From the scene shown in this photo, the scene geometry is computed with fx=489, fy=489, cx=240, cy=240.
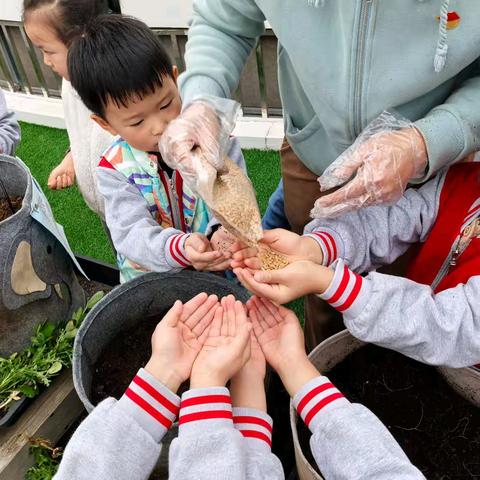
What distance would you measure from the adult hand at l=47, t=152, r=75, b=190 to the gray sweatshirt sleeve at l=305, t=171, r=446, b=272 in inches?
42.4

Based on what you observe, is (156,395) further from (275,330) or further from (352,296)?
(352,296)

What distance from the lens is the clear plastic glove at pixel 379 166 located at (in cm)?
93

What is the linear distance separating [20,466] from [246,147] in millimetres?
1902

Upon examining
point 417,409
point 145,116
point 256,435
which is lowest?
point 417,409

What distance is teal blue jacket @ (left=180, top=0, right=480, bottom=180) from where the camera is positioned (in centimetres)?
92

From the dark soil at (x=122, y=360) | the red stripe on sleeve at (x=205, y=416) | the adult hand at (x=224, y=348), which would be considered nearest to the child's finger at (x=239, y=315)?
the adult hand at (x=224, y=348)

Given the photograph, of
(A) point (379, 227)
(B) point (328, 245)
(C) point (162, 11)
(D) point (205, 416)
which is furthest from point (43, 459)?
(C) point (162, 11)

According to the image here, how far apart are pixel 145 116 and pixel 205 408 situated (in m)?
0.76

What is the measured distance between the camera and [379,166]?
929 millimetres

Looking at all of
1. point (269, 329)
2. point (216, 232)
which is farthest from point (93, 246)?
point (269, 329)

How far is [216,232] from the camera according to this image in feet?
4.22

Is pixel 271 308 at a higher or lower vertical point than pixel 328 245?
lower

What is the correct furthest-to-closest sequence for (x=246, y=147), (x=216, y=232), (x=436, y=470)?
(x=246, y=147) < (x=216, y=232) < (x=436, y=470)

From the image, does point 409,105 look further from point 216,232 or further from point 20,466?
point 20,466
